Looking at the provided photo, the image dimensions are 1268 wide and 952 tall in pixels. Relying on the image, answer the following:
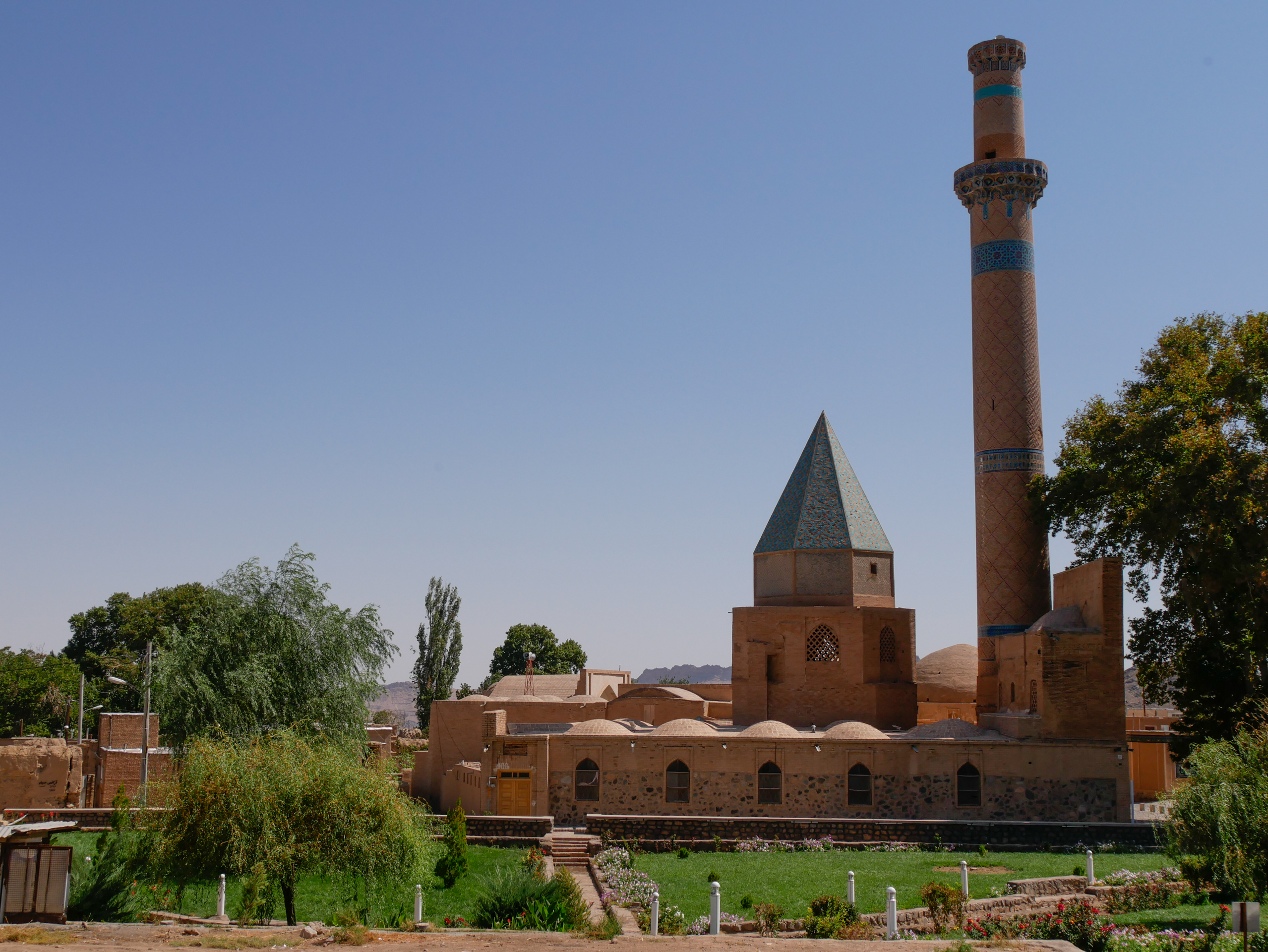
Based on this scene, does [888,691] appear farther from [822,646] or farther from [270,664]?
[270,664]

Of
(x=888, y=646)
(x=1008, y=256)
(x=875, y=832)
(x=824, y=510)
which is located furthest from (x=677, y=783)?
(x=1008, y=256)

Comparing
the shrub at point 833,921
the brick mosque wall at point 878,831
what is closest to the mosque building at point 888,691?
the brick mosque wall at point 878,831

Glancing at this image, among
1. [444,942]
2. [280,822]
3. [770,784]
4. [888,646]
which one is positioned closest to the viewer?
[444,942]

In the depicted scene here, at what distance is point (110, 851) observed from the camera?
16766mm

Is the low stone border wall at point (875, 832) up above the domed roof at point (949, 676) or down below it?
below

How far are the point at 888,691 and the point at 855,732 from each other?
3338 millimetres

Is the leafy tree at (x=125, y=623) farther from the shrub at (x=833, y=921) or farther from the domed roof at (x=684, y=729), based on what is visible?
the shrub at (x=833, y=921)

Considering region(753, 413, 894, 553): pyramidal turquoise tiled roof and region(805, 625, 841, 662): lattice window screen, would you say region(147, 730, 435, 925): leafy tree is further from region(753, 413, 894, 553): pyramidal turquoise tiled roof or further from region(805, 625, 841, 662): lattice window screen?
region(753, 413, 894, 553): pyramidal turquoise tiled roof

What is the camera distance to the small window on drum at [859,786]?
1017 inches

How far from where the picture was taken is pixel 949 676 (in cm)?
3541

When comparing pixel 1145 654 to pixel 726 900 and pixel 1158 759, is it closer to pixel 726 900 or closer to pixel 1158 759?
pixel 1158 759

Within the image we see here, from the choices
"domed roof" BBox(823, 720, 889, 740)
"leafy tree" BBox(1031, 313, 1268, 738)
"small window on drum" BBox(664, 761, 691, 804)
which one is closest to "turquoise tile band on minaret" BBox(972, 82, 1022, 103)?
"leafy tree" BBox(1031, 313, 1268, 738)

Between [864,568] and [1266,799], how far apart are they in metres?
16.5

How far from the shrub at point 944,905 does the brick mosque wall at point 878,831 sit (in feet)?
28.2
